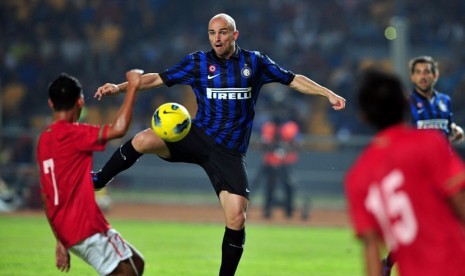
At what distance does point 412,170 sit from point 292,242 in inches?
440

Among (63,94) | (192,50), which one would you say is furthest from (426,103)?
(192,50)

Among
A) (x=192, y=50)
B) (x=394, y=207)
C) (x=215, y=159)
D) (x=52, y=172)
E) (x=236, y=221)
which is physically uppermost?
(x=192, y=50)

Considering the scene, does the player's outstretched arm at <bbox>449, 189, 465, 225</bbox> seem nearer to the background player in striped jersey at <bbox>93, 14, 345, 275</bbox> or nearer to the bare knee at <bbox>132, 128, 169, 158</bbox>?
the background player in striped jersey at <bbox>93, 14, 345, 275</bbox>

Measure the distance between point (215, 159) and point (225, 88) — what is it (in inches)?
28.4

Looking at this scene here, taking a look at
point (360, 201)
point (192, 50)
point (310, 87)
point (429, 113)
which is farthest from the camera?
point (192, 50)

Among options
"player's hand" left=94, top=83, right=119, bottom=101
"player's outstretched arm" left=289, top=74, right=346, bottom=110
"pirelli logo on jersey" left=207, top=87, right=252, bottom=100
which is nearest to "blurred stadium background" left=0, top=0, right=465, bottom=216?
"player's outstretched arm" left=289, top=74, right=346, bottom=110

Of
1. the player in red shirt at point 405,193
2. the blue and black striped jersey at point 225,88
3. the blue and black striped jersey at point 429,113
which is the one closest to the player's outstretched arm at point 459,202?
the player in red shirt at point 405,193

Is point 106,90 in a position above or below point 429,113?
above

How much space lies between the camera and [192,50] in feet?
89.0

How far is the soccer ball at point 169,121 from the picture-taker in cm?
816

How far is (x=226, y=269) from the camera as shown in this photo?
825 centimetres

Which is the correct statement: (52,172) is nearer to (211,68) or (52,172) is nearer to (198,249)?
(211,68)

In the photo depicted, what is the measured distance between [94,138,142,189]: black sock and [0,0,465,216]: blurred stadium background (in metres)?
14.3

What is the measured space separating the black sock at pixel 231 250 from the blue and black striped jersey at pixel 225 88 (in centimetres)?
89
